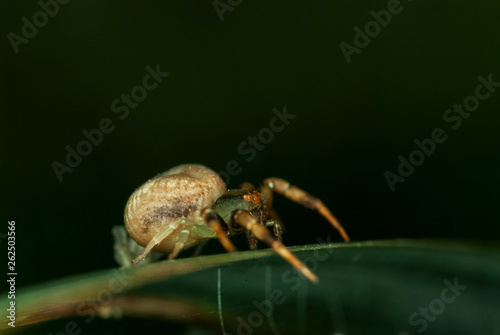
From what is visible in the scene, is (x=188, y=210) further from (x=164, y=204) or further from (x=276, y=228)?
(x=276, y=228)

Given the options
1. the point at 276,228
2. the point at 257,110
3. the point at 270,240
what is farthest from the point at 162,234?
the point at 257,110

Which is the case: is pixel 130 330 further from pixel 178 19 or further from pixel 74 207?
pixel 178 19

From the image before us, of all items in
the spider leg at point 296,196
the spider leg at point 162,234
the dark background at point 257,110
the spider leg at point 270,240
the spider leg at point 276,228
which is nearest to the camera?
the spider leg at point 270,240

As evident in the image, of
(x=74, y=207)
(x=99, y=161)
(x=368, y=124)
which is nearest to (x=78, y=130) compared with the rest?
(x=99, y=161)

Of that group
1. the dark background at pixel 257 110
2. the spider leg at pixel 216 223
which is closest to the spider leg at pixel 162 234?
the spider leg at pixel 216 223

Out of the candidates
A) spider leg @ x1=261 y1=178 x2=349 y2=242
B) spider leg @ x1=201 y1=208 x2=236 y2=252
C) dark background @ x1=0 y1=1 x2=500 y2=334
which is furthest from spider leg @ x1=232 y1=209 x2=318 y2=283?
dark background @ x1=0 y1=1 x2=500 y2=334

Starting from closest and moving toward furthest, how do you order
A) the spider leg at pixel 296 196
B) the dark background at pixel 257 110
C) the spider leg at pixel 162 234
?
1. the spider leg at pixel 296 196
2. the spider leg at pixel 162 234
3. the dark background at pixel 257 110

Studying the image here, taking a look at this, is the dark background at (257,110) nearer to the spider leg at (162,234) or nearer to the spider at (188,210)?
the spider at (188,210)

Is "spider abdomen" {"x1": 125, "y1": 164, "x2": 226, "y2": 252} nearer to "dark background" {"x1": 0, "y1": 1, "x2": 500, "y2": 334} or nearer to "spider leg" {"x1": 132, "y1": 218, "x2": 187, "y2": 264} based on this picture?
"spider leg" {"x1": 132, "y1": 218, "x2": 187, "y2": 264}
